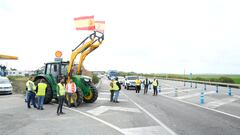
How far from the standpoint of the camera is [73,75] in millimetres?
14672

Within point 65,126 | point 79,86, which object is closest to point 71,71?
point 79,86

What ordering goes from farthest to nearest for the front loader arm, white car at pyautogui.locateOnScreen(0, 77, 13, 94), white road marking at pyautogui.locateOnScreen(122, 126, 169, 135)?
1. white car at pyautogui.locateOnScreen(0, 77, 13, 94)
2. the front loader arm
3. white road marking at pyautogui.locateOnScreen(122, 126, 169, 135)

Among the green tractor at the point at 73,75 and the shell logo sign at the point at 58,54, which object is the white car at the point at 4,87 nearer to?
the green tractor at the point at 73,75

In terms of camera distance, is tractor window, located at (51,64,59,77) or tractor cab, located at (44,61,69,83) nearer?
tractor cab, located at (44,61,69,83)

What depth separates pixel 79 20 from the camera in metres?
14.2

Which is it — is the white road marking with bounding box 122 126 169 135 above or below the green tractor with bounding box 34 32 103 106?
below

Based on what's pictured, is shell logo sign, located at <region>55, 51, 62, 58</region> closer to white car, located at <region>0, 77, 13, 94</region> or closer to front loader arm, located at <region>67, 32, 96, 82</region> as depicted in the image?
front loader arm, located at <region>67, 32, 96, 82</region>

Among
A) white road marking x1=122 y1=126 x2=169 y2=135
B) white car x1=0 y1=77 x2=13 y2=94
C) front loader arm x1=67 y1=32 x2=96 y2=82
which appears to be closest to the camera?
white road marking x1=122 y1=126 x2=169 y2=135

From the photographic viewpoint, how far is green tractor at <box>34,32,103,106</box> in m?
14.3

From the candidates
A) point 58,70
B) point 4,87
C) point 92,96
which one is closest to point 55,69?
point 58,70

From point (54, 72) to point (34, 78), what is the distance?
1826 millimetres

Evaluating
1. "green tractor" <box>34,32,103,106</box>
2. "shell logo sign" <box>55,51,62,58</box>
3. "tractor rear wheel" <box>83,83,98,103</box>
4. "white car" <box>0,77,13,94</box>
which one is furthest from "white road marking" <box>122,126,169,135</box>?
"white car" <box>0,77,13,94</box>

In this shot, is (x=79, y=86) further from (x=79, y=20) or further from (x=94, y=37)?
(x=79, y=20)

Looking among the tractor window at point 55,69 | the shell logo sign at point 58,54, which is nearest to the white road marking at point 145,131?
the tractor window at point 55,69
